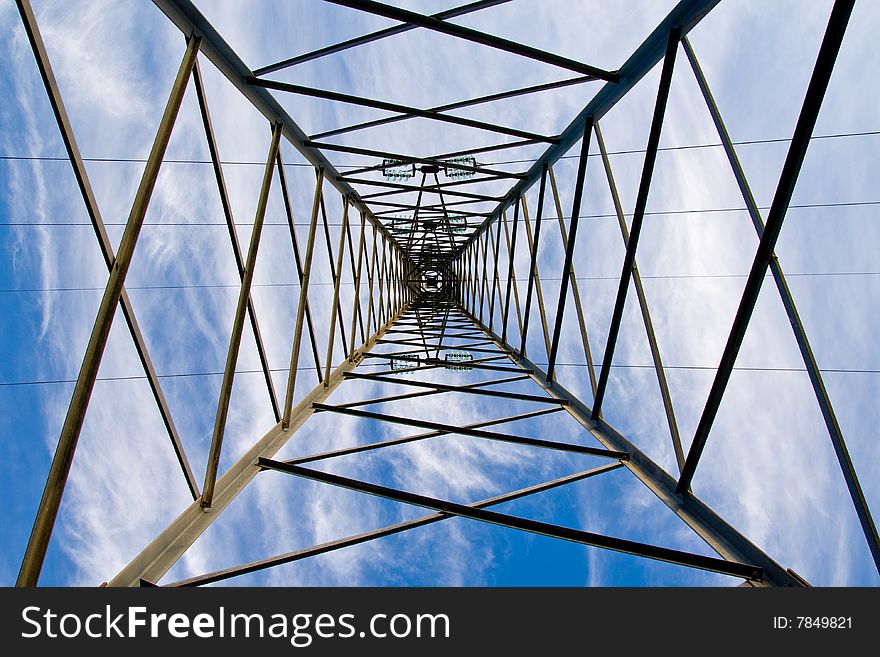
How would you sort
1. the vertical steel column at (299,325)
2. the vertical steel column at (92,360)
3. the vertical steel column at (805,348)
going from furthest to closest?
1. the vertical steel column at (299,325)
2. the vertical steel column at (805,348)
3. the vertical steel column at (92,360)

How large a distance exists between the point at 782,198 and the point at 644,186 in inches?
75.0

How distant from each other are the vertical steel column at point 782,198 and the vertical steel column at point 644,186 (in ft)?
5.79

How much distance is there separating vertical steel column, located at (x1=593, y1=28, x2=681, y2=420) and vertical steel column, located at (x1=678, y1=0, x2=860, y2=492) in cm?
177

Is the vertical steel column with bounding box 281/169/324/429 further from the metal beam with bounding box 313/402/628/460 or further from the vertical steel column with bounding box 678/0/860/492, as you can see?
the vertical steel column with bounding box 678/0/860/492

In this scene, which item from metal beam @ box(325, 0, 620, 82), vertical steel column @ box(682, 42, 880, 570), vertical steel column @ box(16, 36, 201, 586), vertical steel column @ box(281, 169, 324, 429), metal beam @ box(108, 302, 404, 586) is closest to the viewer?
vertical steel column @ box(16, 36, 201, 586)

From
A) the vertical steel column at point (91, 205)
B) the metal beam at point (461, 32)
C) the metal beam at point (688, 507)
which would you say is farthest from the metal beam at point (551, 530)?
the metal beam at point (461, 32)

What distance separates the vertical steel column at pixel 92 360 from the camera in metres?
3.00

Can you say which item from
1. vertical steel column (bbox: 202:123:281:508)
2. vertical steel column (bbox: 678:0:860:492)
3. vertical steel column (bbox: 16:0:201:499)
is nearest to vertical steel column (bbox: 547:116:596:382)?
vertical steel column (bbox: 678:0:860:492)

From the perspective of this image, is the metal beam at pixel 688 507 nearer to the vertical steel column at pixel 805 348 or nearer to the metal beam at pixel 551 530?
the metal beam at pixel 551 530

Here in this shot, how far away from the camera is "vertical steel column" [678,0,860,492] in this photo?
10.1 feet

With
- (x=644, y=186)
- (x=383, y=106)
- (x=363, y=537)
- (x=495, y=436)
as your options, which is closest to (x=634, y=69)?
(x=644, y=186)

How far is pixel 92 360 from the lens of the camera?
3455 millimetres
